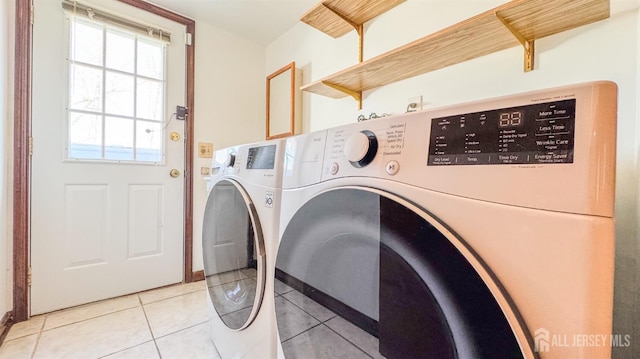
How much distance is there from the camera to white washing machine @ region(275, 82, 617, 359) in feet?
1.01

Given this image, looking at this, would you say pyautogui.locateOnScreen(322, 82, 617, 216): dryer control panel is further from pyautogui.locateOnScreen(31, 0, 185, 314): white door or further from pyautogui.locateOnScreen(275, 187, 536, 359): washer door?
pyautogui.locateOnScreen(31, 0, 185, 314): white door

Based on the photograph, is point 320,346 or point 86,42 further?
point 86,42

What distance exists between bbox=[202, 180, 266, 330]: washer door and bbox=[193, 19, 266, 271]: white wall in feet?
3.23

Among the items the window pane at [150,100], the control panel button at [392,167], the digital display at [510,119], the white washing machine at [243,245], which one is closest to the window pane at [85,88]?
the window pane at [150,100]

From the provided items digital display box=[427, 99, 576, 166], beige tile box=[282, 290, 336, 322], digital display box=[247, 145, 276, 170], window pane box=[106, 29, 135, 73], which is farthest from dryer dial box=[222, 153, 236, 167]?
window pane box=[106, 29, 135, 73]

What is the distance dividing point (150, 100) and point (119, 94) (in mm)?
176

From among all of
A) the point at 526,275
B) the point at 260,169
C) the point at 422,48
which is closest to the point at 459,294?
the point at 526,275

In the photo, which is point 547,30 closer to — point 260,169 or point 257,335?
point 260,169

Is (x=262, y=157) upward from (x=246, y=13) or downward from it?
downward

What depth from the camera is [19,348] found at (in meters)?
1.23

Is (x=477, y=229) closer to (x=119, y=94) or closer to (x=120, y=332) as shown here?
(x=120, y=332)

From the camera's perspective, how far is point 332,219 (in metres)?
0.58

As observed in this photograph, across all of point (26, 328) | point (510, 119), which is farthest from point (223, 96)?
point (510, 119)

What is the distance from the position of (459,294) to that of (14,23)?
2391 mm
